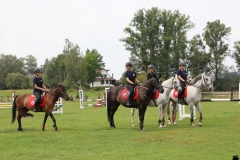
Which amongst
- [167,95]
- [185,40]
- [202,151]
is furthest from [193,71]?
[202,151]

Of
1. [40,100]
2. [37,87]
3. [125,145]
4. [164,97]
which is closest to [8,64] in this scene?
[37,87]

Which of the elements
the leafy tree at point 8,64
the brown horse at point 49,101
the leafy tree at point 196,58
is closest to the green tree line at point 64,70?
the leafy tree at point 8,64

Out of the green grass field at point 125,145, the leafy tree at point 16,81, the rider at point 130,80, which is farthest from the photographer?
the leafy tree at point 16,81

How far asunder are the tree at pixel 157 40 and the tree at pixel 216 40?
7.76 m

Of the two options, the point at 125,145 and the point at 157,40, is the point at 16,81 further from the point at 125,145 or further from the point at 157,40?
the point at 125,145

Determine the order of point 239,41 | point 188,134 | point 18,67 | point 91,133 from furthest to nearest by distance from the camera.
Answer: point 18,67, point 239,41, point 91,133, point 188,134

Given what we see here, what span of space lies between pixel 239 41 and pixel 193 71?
53.4 ft

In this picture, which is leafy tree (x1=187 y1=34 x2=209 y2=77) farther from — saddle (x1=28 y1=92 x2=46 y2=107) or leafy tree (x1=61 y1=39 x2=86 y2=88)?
saddle (x1=28 y1=92 x2=46 y2=107)

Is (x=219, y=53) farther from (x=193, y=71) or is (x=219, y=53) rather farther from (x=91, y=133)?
(x=91, y=133)

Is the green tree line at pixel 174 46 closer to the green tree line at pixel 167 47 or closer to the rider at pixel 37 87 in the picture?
the green tree line at pixel 167 47

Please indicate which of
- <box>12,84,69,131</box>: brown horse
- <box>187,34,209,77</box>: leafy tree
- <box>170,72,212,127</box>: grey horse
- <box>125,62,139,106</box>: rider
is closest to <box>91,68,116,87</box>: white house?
<box>187,34,209,77</box>: leafy tree

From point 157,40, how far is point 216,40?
49.3 feet

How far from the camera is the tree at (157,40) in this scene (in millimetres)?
66562

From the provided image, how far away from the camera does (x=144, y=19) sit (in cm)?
6906
